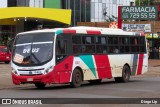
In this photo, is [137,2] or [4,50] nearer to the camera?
[4,50]

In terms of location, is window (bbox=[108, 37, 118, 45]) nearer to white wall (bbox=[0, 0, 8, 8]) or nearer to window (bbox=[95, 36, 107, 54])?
window (bbox=[95, 36, 107, 54])

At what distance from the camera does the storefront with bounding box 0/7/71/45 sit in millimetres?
54938

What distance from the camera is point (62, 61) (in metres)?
22.2

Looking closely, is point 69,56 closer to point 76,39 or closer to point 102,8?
point 76,39

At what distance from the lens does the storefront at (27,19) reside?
54.9 metres

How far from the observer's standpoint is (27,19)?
59.6 meters

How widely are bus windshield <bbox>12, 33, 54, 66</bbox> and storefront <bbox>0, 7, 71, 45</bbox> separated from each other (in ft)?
108

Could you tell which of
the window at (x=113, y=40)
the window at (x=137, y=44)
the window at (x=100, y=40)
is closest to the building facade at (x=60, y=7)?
the window at (x=137, y=44)

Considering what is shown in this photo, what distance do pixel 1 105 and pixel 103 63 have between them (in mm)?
11369

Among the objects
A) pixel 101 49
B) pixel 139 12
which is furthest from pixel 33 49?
pixel 139 12

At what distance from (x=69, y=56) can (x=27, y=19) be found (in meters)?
37.5

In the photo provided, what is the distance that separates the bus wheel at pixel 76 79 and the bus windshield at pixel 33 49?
1.76 m

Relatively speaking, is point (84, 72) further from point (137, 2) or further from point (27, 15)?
point (137, 2)

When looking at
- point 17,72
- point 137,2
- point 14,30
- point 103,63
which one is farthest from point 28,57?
point 137,2
